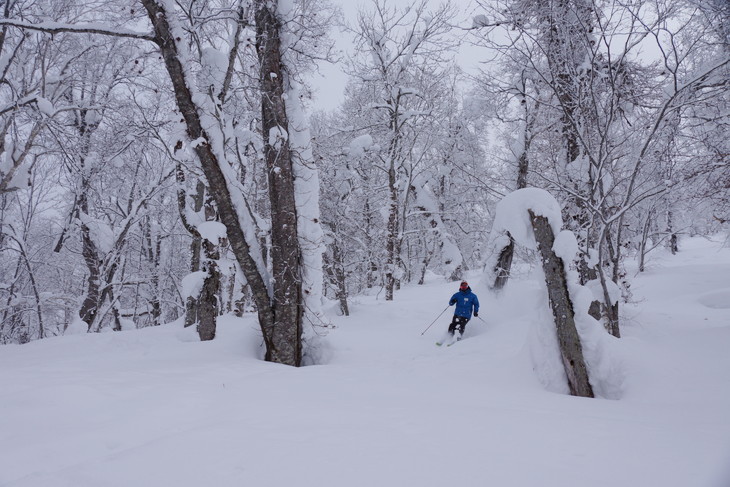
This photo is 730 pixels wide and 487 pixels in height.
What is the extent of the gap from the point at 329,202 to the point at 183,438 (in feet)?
40.7

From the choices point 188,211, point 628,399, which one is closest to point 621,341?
point 628,399

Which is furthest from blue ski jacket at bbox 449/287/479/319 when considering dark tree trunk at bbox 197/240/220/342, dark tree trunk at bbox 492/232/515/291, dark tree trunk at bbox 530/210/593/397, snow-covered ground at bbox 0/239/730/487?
dark tree trunk at bbox 197/240/220/342

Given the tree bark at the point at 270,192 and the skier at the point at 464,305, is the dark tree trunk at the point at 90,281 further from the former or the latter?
the skier at the point at 464,305

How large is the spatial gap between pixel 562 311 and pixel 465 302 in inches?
154

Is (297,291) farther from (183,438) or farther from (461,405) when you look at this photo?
(183,438)

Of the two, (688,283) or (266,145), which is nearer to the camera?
(266,145)

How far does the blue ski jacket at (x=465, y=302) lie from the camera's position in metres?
8.98

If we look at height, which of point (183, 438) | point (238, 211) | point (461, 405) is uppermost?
point (238, 211)

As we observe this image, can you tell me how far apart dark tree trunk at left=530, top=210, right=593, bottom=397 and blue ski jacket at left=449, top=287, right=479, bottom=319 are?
143 inches

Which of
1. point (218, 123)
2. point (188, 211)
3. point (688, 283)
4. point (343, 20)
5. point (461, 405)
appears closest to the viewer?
point (461, 405)

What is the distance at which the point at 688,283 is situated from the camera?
15570 mm

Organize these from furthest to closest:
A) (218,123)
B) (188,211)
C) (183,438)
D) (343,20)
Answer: (343,20), (188,211), (218,123), (183,438)

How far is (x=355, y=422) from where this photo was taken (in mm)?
2809

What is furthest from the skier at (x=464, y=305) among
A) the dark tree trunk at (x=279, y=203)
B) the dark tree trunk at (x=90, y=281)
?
the dark tree trunk at (x=90, y=281)
